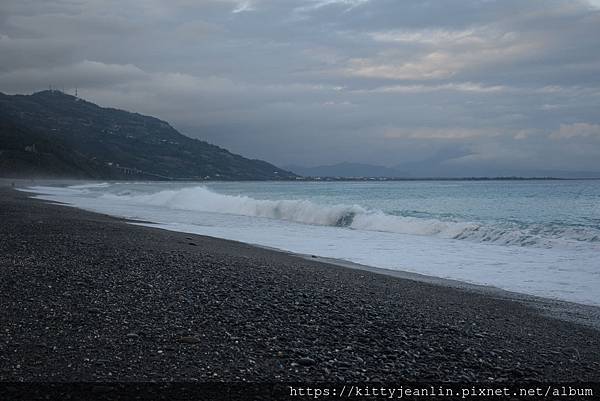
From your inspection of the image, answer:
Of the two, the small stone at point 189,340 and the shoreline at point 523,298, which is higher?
the small stone at point 189,340

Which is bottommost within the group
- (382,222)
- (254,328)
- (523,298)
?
(523,298)

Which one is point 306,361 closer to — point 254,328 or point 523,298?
point 254,328

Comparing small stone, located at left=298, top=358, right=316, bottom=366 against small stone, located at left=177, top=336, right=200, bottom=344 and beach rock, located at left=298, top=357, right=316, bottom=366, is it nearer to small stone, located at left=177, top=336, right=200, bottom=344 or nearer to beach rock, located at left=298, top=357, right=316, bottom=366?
beach rock, located at left=298, top=357, right=316, bottom=366

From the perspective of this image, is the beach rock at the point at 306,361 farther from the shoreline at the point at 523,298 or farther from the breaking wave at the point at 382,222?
the breaking wave at the point at 382,222

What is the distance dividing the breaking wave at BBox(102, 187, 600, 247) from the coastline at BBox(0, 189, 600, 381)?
10244 mm

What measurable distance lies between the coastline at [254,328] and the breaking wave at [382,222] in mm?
10244

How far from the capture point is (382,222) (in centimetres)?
2480

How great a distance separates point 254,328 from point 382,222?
64.7ft

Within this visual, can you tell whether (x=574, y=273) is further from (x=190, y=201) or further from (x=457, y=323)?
(x=190, y=201)

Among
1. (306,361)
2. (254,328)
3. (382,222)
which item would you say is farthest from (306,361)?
(382,222)

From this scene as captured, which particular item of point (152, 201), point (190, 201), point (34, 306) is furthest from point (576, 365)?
point (152, 201)

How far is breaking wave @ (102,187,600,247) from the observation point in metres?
18.6

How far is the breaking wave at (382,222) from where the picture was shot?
18641mm

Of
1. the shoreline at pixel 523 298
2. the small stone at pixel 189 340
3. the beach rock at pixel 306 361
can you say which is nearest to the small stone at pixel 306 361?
the beach rock at pixel 306 361
